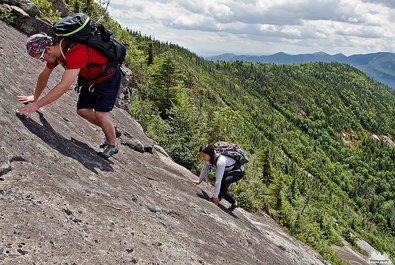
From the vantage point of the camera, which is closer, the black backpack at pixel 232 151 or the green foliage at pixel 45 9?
→ the black backpack at pixel 232 151

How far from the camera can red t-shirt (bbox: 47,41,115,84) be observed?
6.61 meters

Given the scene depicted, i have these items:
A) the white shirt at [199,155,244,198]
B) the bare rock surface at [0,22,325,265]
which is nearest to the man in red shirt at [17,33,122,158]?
the bare rock surface at [0,22,325,265]

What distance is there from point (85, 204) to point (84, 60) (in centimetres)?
260

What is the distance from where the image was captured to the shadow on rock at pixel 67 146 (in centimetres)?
685

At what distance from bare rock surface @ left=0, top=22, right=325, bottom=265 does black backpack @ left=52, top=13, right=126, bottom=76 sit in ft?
5.36

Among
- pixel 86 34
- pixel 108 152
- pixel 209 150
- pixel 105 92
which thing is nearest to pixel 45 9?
pixel 209 150

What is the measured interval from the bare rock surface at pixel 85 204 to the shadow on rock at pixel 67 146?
3 cm

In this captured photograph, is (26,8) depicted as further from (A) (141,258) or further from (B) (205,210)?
(A) (141,258)

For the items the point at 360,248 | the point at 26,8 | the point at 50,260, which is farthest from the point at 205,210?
the point at 360,248

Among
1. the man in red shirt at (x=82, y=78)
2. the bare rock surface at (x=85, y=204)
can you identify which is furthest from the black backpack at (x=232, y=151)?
the man in red shirt at (x=82, y=78)

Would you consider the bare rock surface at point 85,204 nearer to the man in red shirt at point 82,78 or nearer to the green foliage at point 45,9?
the man in red shirt at point 82,78

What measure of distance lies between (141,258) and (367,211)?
206 meters

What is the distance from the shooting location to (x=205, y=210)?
964cm

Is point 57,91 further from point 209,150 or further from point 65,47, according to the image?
point 209,150
